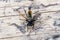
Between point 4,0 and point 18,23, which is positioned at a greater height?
point 4,0

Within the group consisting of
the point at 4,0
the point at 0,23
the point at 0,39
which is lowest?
the point at 0,39

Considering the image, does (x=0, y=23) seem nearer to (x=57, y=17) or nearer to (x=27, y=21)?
(x=27, y=21)

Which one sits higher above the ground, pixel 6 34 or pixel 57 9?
pixel 57 9

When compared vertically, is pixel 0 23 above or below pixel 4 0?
below

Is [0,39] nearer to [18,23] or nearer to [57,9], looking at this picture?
[18,23]

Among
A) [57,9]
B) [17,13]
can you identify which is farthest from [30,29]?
[57,9]

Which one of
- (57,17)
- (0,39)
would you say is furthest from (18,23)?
(57,17)

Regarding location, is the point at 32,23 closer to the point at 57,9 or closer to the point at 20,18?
the point at 20,18
